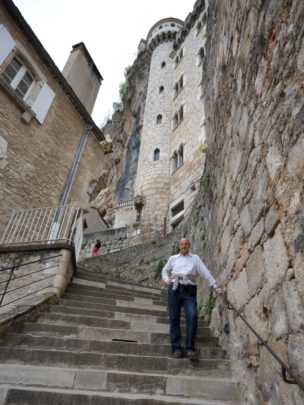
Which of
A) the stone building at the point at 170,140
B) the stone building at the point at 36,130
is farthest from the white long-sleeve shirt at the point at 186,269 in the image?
the stone building at the point at 170,140

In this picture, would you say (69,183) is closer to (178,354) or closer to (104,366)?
(104,366)

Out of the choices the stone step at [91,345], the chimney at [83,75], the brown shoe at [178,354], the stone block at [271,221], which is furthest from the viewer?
the chimney at [83,75]

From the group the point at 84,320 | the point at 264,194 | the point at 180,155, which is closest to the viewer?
the point at 264,194

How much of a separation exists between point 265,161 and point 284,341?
3.83ft

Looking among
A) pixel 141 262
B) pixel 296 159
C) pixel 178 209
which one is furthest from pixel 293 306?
pixel 178 209

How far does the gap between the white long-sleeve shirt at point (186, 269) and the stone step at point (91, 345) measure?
0.69m

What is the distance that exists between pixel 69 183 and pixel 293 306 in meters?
7.20

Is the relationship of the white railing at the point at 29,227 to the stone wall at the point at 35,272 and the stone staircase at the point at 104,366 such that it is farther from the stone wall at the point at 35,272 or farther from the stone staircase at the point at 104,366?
the stone staircase at the point at 104,366

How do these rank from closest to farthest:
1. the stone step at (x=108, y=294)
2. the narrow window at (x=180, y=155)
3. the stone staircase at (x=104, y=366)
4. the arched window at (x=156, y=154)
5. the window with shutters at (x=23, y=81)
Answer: the stone staircase at (x=104, y=366) < the stone step at (x=108, y=294) < the window with shutters at (x=23, y=81) < the narrow window at (x=180, y=155) < the arched window at (x=156, y=154)

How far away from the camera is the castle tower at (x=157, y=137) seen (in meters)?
15.0

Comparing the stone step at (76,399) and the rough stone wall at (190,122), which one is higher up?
the rough stone wall at (190,122)

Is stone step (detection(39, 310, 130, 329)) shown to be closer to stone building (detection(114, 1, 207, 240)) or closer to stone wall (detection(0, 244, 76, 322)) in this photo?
stone wall (detection(0, 244, 76, 322))

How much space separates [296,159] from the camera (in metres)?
1.46

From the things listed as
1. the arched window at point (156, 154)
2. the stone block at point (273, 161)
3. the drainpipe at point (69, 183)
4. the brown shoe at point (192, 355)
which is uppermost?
the arched window at point (156, 154)
